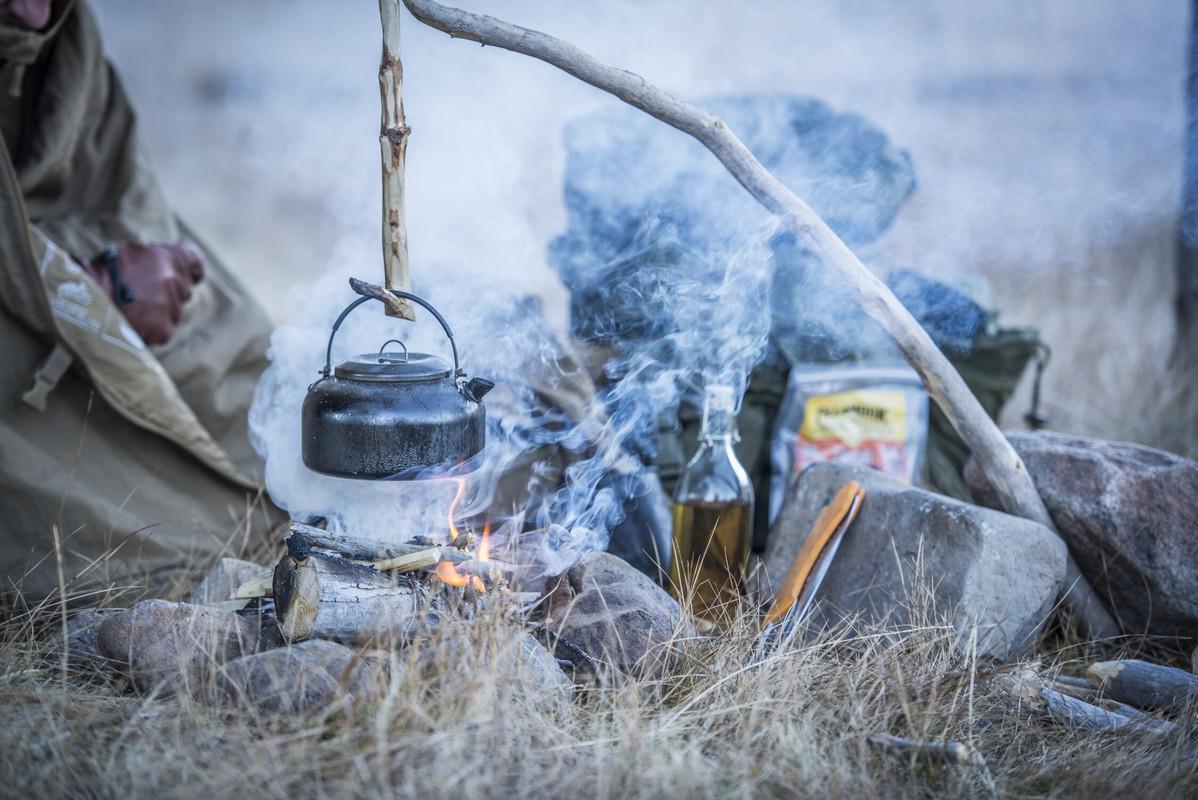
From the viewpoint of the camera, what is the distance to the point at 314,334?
2.92 m

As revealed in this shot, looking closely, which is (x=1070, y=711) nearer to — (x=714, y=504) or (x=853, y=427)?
(x=714, y=504)

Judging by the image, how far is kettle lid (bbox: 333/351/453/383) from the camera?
6.00ft

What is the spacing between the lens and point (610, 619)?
207 centimetres

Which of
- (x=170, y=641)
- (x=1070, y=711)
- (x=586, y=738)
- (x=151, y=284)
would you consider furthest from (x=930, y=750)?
(x=151, y=284)

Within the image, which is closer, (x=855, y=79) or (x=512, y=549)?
(x=512, y=549)

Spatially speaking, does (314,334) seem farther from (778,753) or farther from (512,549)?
(778,753)

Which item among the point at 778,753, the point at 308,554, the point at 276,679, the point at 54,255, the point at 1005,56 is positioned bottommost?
the point at 778,753

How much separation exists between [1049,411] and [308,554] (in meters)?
3.88

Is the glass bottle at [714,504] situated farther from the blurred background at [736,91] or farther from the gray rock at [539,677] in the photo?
the blurred background at [736,91]

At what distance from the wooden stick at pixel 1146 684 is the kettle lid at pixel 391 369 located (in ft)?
5.57

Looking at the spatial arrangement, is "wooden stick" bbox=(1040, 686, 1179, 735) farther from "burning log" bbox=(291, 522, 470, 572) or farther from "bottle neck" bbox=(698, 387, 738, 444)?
"burning log" bbox=(291, 522, 470, 572)

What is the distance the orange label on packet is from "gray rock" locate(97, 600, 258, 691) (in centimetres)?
195

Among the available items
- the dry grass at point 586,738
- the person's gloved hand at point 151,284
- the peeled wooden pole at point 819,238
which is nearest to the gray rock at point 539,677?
the dry grass at point 586,738

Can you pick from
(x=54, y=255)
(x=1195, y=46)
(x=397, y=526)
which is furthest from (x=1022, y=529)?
(x=1195, y=46)
